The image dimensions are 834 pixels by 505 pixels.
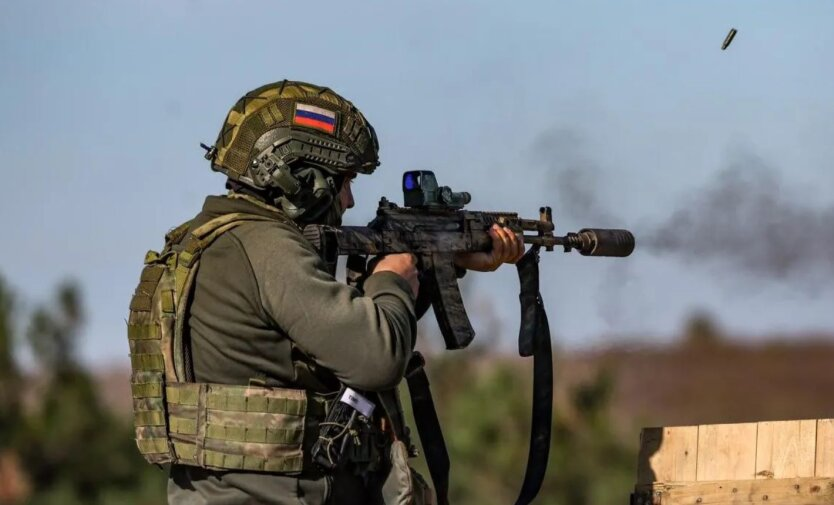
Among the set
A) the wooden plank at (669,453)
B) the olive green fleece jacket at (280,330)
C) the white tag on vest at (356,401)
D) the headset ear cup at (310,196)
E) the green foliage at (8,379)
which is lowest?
the white tag on vest at (356,401)

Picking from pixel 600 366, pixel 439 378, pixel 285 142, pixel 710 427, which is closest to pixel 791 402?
pixel 600 366

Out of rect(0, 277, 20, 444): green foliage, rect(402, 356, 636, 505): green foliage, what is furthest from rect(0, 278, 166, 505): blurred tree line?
rect(402, 356, 636, 505): green foliage

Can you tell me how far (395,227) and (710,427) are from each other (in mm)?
2028

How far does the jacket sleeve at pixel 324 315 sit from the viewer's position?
5.28 metres

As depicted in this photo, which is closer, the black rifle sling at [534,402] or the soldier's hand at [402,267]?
the soldier's hand at [402,267]

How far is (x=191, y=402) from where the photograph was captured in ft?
18.0

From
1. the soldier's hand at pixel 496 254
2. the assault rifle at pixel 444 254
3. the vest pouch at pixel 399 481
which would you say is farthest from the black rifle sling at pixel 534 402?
the vest pouch at pixel 399 481

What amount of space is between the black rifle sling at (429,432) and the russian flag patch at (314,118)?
130 centimetres

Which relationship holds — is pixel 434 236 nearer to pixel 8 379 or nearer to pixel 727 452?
pixel 727 452

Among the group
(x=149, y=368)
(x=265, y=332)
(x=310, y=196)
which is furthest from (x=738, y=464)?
(x=149, y=368)

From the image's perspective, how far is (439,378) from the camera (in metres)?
15.6

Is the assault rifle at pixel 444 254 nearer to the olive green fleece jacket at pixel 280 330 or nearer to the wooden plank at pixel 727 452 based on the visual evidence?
the olive green fleece jacket at pixel 280 330

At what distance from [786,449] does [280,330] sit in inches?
113

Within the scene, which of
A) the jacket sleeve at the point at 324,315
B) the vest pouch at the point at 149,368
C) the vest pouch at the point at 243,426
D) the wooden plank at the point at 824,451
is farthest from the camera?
the wooden plank at the point at 824,451
